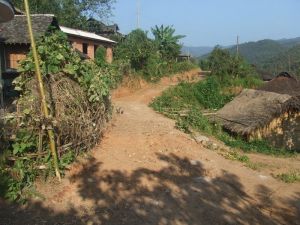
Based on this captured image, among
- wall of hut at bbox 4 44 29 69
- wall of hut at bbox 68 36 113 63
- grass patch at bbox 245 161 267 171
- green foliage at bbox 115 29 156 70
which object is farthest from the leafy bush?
grass patch at bbox 245 161 267 171

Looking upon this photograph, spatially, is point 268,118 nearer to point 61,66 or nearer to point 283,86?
point 283,86

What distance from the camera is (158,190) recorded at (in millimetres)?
7137

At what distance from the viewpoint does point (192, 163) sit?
28.5ft

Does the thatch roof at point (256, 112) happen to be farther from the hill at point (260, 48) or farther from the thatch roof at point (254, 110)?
the hill at point (260, 48)

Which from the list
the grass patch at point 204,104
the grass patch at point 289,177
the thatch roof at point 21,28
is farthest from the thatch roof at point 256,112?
the thatch roof at point 21,28

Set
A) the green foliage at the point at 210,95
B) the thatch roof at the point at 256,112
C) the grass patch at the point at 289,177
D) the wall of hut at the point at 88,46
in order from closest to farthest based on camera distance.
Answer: the grass patch at the point at 289,177
the thatch roof at the point at 256,112
the green foliage at the point at 210,95
the wall of hut at the point at 88,46

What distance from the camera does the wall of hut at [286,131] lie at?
47.8 ft

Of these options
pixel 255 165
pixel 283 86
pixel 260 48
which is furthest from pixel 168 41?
pixel 260 48

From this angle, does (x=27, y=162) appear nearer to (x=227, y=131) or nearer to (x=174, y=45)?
(x=227, y=131)

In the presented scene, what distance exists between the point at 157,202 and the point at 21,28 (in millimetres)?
11330

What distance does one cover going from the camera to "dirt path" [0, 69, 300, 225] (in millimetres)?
6215

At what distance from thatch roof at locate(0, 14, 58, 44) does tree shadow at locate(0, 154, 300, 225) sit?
345 inches

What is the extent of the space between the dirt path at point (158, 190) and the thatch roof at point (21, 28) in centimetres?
716

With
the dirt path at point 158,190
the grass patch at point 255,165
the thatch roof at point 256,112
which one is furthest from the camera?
the thatch roof at point 256,112
